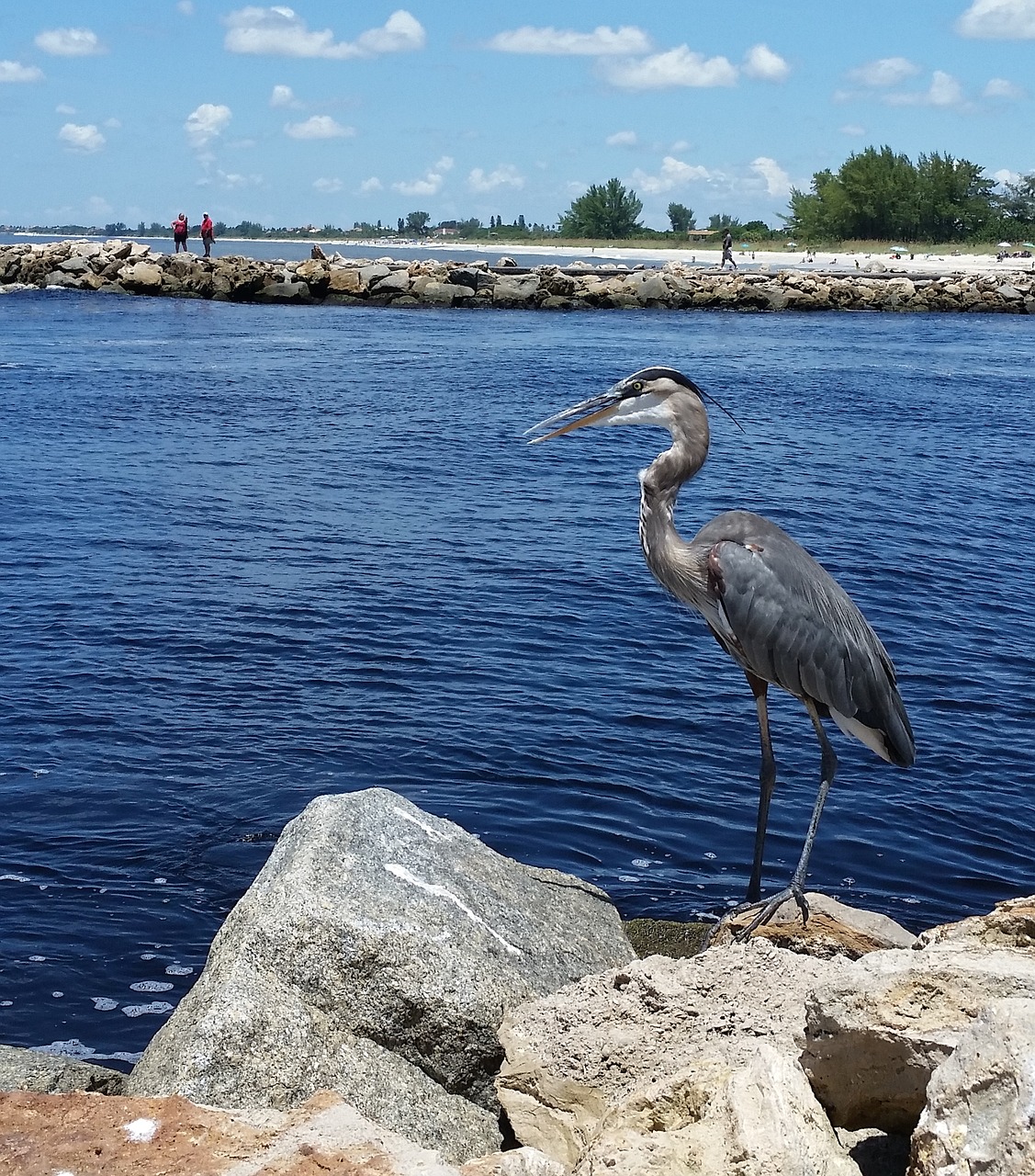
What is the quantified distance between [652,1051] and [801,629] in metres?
2.34

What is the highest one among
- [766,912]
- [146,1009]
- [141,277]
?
[141,277]

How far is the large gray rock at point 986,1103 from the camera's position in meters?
2.65

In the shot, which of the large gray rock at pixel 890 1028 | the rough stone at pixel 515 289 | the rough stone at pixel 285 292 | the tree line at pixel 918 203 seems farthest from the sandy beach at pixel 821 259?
the large gray rock at pixel 890 1028

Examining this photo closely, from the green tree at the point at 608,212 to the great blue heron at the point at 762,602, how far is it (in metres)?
121

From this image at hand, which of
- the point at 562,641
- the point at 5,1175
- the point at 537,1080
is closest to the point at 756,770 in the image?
the point at 562,641

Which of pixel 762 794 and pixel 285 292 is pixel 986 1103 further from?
pixel 285 292

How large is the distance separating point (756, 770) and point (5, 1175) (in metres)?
5.97

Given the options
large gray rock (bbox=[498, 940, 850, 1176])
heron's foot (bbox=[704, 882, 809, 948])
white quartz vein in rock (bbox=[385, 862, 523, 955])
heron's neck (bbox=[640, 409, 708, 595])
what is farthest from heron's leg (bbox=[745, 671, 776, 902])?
white quartz vein in rock (bbox=[385, 862, 523, 955])

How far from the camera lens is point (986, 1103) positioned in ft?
9.02

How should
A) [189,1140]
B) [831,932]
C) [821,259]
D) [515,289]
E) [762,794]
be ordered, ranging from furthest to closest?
[821,259], [515,289], [762,794], [831,932], [189,1140]

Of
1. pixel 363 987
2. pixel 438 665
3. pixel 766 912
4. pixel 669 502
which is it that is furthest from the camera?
pixel 438 665

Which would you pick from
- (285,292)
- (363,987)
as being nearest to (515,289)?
(285,292)

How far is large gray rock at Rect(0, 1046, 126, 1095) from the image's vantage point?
4469 millimetres

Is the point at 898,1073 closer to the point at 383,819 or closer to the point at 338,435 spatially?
the point at 383,819
